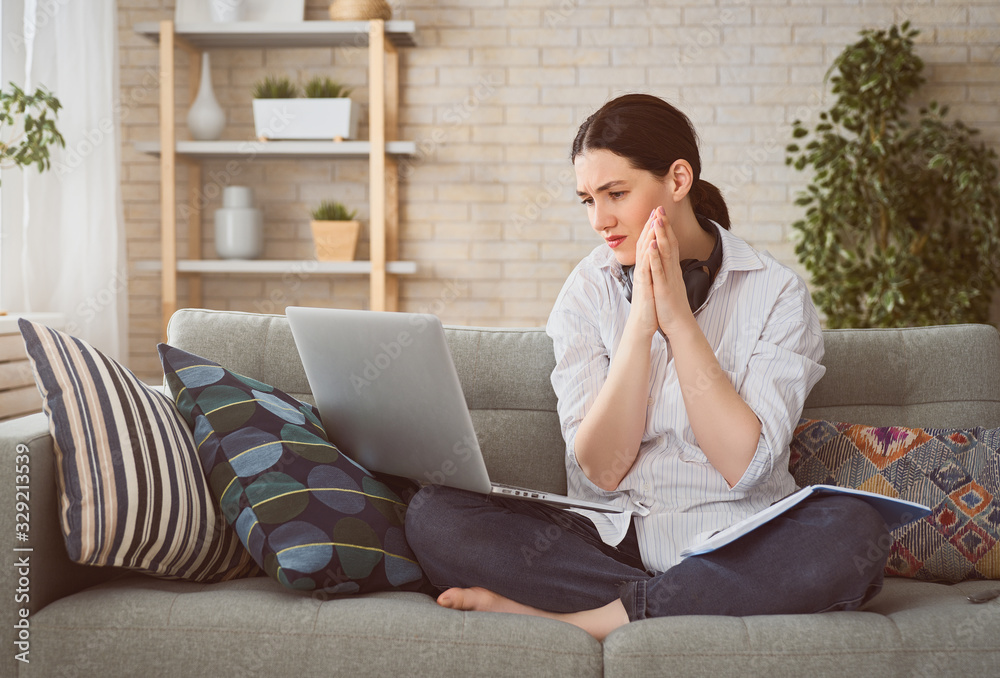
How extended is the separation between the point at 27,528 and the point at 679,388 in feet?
3.37

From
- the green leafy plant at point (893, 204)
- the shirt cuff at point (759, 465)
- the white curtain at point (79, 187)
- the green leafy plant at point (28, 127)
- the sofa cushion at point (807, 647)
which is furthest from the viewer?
the green leafy plant at point (893, 204)

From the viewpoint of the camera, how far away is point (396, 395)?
1203mm

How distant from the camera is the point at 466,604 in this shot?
3.94 ft

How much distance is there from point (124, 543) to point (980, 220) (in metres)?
3.16

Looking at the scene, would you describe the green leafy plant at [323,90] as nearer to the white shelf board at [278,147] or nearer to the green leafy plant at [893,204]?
the white shelf board at [278,147]

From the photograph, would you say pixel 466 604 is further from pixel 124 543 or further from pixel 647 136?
pixel 647 136

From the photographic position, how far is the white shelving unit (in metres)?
3.10

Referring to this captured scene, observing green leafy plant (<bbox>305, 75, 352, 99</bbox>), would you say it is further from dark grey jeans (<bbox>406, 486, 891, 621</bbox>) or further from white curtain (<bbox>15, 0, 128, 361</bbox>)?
dark grey jeans (<bbox>406, 486, 891, 621</bbox>)

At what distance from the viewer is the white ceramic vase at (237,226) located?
3240 millimetres

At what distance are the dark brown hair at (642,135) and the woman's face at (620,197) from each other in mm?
17

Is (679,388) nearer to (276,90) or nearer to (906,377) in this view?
(906,377)

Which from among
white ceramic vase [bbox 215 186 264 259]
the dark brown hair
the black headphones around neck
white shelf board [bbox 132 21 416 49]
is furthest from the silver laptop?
white shelf board [bbox 132 21 416 49]

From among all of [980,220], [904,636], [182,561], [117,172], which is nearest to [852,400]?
[904,636]

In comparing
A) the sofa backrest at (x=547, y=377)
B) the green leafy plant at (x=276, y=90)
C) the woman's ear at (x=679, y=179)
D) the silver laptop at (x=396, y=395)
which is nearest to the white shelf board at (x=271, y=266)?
the green leafy plant at (x=276, y=90)
